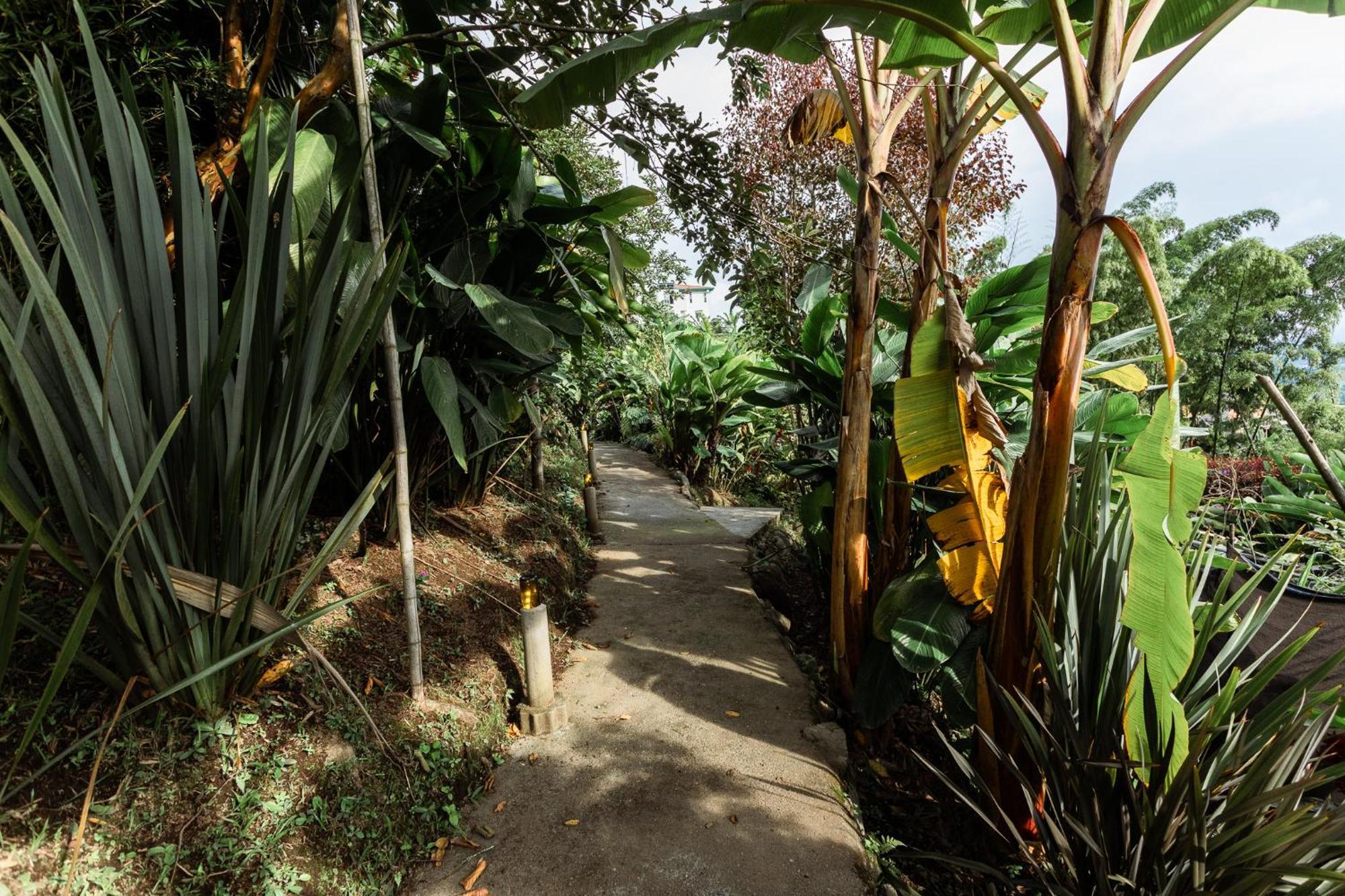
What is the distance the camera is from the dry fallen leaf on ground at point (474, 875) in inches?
70.4

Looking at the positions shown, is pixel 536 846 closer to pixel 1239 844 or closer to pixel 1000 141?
pixel 1239 844

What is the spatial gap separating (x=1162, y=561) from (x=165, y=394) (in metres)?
2.20

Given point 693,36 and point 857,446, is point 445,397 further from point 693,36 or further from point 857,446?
point 857,446

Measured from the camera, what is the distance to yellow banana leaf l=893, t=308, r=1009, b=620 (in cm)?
218

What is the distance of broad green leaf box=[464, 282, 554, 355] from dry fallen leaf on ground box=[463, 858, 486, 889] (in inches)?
66.9

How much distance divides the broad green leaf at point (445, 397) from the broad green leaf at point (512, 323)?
29 cm

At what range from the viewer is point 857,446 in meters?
2.64

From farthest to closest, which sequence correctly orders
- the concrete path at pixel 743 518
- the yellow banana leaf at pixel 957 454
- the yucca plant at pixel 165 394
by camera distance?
the concrete path at pixel 743 518 → the yellow banana leaf at pixel 957 454 → the yucca plant at pixel 165 394

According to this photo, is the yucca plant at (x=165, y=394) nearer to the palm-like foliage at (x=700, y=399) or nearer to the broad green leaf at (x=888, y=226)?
the broad green leaf at (x=888, y=226)

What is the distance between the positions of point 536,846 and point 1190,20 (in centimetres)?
342

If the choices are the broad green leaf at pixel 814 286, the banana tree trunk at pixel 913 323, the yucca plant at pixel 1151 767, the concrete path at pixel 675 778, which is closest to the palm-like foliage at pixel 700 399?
the broad green leaf at pixel 814 286

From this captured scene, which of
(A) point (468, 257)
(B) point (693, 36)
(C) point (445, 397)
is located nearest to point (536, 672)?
(C) point (445, 397)

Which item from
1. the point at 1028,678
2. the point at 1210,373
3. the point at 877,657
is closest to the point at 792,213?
the point at 877,657

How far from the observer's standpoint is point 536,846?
6.39ft
